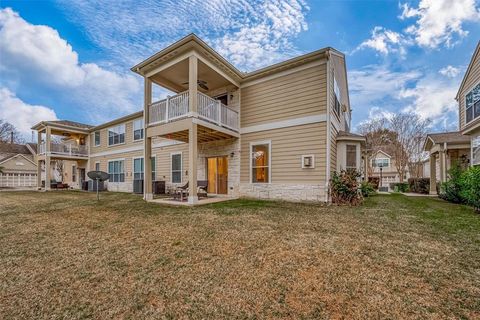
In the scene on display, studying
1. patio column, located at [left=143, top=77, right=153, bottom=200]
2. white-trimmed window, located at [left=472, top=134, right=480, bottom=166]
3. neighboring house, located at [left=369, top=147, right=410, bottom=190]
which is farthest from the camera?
neighboring house, located at [left=369, top=147, right=410, bottom=190]

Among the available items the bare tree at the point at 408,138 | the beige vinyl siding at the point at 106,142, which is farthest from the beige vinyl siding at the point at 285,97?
the bare tree at the point at 408,138

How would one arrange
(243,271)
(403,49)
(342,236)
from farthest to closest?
1. (403,49)
2. (342,236)
3. (243,271)

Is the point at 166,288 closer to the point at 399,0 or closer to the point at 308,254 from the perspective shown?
the point at 308,254

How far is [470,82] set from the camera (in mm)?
11172

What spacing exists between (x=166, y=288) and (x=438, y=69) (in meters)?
24.3

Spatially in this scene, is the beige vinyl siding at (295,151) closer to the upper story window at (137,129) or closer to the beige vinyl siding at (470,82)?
the beige vinyl siding at (470,82)

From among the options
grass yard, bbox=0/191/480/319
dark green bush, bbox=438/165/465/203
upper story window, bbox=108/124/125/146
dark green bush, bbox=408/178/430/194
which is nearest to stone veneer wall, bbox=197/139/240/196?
grass yard, bbox=0/191/480/319

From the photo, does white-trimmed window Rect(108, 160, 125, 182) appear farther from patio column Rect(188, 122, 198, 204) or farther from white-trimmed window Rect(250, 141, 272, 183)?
white-trimmed window Rect(250, 141, 272, 183)

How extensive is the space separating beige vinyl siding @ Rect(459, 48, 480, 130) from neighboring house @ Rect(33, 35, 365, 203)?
18.8ft

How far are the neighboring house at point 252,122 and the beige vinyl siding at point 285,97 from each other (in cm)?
4

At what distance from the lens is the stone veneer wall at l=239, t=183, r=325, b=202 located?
8.47m

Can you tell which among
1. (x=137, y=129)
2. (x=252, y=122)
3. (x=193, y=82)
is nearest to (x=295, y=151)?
(x=252, y=122)

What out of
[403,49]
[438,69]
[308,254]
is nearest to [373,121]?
[438,69]

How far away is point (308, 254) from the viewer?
11.4 ft
